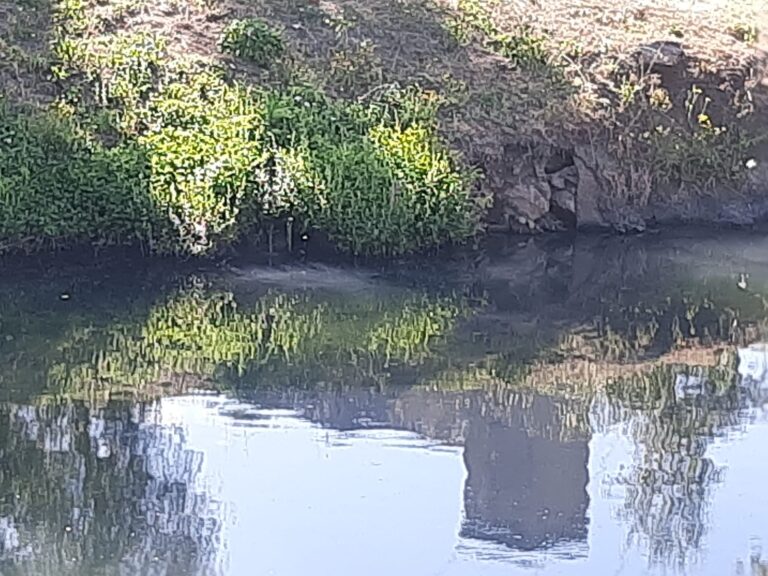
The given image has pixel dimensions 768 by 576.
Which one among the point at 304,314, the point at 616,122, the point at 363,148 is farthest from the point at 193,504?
the point at 616,122

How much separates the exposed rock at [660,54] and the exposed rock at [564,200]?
1229 mm

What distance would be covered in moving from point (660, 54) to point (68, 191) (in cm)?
461

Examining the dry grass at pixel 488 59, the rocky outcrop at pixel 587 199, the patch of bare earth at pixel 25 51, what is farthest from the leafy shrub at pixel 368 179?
the patch of bare earth at pixel 25 51

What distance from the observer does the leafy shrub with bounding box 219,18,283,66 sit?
9.62m

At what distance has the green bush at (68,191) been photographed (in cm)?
805

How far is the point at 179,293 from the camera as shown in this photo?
7.75m

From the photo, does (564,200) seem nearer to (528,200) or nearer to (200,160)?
(528,200)

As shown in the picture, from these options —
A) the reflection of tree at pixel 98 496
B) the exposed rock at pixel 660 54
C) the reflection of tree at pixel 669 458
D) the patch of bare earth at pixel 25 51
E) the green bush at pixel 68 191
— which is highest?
the exposed rock at pixel 660 54

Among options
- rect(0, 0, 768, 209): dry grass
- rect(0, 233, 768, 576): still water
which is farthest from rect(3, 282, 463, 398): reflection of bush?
rect(0, 0, 768, 209): dry grass

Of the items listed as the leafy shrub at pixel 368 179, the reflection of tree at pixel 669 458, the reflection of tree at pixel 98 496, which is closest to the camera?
the reflection of tree at pixel 98 496

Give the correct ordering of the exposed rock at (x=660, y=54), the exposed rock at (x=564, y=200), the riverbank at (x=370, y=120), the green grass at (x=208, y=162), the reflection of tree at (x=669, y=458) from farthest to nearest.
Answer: the exposed rock at (x=660, y=54) < the exposed rock at (x=564, y=200) < the riverbank at (x=370, y=120) < the green grass at (x=208, y=162) < the reflection of tree at (x=669, y=458)

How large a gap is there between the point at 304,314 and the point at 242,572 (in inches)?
124

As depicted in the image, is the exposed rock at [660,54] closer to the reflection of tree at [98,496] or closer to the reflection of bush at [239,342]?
the reflection of bush at [239,342]

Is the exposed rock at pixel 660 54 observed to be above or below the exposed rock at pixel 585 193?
above
